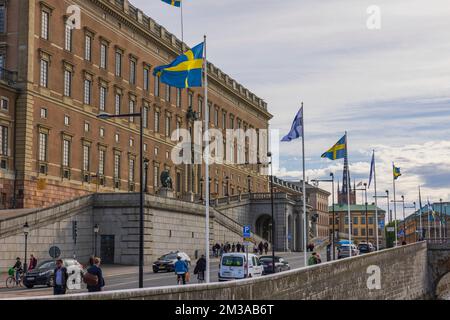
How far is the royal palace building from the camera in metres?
56.7

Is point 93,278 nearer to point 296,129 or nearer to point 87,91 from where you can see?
point 296,129

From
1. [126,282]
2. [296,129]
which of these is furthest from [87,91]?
[296,129]

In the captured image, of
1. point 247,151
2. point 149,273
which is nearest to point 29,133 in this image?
point 149,273

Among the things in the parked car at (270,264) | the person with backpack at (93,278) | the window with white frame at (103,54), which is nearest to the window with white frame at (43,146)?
the window with white frame at (103,54)

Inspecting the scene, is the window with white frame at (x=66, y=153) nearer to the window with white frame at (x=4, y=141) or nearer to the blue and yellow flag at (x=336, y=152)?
the window with white frame at (x=4, y=141)

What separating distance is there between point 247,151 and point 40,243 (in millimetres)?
76637

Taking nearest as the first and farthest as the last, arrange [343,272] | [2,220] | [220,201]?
[343,272] < [2,220] < [220,201]

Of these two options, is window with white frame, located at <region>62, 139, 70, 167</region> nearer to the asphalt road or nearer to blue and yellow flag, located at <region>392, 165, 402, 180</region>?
the asphalt road

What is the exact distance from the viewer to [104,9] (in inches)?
2761

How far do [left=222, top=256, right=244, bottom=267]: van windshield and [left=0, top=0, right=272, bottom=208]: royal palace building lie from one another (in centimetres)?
A: 2204

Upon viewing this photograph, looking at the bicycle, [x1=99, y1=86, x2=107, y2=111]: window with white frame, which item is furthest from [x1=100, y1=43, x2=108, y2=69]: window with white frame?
the bicycle

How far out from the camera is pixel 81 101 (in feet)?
216

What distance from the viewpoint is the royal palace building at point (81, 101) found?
56719 mm

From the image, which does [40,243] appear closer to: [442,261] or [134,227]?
[134,227]
